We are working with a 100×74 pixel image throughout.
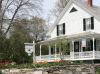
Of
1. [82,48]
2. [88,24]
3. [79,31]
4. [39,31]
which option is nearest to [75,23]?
[79,31]

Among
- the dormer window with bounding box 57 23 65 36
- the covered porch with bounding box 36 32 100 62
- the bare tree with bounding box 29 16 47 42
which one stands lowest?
the covered porch with bounding box 36 32 100 62

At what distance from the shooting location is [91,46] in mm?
37281

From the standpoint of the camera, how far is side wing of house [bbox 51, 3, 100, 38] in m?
38.5

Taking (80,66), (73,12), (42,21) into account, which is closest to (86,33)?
(73,12)

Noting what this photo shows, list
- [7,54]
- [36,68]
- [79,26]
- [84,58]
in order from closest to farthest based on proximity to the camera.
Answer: [36,68] < [84,58] < [79,26] < [7,54]

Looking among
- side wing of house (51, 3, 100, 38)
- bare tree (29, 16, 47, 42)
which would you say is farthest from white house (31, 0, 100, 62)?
bare tree (29, 16, 47, 42)

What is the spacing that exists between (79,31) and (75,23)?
1.36 meters

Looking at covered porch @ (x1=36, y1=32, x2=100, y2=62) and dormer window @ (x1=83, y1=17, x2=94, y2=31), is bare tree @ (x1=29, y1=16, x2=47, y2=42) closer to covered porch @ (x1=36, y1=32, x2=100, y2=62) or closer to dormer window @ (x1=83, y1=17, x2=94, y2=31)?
covered porch @ (x1=36, y1=32, x2=100, y2=62)

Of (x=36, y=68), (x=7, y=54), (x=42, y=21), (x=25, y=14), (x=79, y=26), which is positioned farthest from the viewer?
(x=42, y=21)

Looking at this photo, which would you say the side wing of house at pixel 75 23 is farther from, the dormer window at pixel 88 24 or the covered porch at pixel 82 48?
the covered porch at pixel 82 48

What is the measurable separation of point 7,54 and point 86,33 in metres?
12.3

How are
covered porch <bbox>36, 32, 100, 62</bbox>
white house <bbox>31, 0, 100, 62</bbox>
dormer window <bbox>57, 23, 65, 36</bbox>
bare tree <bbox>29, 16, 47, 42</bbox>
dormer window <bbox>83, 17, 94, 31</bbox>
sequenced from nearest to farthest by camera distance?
covered porch <bbox>36, 32, 100, 62</bbox>
white house <bbox>31, 0, 100, 62</bbox>
dormer window <bbox>83, 17, 94, 31</bbox>
dormer window <bbox>57, 23, 65, 36</bbox>
bare tree <bbox>29, 16, 47, 42</bbox>

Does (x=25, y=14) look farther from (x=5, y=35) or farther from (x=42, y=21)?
(x=42, y=21)

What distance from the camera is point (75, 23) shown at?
1614 inches
